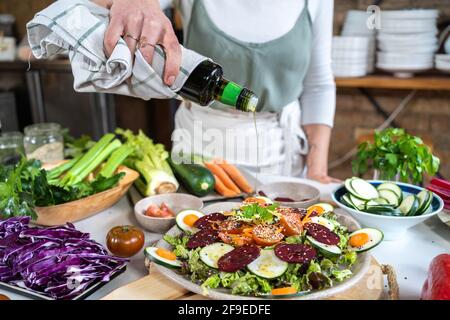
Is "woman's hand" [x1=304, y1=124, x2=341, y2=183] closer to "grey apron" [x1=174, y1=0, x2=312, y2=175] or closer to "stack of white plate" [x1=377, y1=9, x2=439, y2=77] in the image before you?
"grey apron" [x1=174, y1=0, x2=312, y2=175]

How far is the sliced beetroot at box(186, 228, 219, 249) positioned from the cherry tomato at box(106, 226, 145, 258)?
0.44 feet

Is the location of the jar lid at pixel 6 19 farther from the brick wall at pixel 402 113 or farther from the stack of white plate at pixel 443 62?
the stack of white plate at pixel 443 62

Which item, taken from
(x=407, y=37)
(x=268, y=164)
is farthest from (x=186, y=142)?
(x=407, y=37)

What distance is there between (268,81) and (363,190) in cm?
58

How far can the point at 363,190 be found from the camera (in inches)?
43.7

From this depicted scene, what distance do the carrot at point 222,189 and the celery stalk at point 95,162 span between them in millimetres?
336

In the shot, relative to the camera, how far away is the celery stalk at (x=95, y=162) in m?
1.26

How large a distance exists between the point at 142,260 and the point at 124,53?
0.42m

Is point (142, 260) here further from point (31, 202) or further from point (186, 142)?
point (186, 142)

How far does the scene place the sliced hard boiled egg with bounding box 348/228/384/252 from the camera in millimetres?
876

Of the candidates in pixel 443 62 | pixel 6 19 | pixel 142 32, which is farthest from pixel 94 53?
pixel 6 19

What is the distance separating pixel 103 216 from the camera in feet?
3.91

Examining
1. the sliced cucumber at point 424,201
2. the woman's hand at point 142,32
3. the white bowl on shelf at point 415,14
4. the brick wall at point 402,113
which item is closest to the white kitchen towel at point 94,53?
the woman's hand at point 142,32

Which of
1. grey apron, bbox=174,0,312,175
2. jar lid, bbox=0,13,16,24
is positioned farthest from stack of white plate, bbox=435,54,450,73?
jar lid, bbox=0,13,16,24
